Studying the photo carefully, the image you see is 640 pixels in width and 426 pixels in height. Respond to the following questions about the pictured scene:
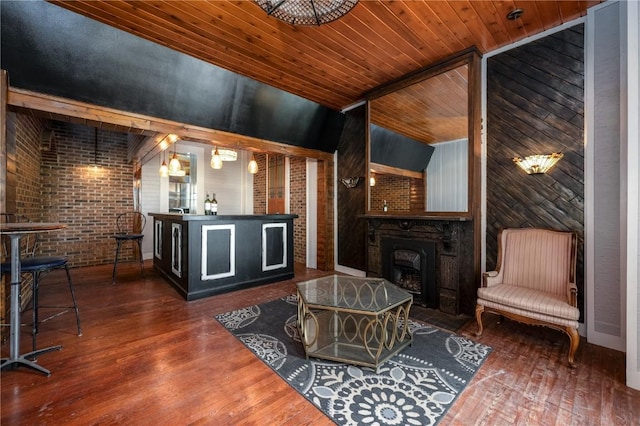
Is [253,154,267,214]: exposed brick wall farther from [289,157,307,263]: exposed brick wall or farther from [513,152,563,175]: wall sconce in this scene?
[513,152,563,175]: wall sconce

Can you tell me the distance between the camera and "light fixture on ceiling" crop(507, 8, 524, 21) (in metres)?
2.41

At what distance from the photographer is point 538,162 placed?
2.66 meters

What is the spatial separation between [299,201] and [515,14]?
442 cm

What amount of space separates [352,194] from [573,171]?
2.88m

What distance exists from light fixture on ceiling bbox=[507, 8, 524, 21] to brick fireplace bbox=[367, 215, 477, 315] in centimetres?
198

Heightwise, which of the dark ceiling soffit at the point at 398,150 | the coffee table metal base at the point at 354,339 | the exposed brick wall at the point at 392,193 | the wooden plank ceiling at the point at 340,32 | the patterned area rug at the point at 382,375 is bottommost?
the patterned area rug at the point at 382,375

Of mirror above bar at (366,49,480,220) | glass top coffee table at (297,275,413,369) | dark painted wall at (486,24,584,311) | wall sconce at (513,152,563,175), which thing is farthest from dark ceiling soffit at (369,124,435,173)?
glass top coffee table at (297,275,413,369)

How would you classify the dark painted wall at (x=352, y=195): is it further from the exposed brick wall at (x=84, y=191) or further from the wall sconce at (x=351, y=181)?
the exposed brick wall at (x=84, y=191)

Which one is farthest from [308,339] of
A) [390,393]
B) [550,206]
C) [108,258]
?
[108,258]

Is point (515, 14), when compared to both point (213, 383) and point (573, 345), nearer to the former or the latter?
point (573, 345)

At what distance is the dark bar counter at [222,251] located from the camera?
3.48 metres

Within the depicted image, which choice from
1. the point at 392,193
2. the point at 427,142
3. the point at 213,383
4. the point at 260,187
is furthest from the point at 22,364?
the point at 260,187

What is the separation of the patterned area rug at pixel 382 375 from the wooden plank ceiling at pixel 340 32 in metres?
2.37

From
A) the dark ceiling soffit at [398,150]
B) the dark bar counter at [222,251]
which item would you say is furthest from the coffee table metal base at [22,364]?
the dark ceiling soffit at [398,150]
